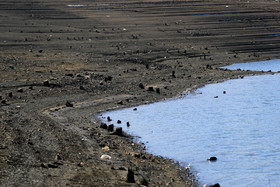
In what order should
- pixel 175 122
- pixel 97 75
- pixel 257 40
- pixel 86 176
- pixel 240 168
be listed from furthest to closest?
pixel 257 40, pixel 97 75, pixel 175 122, pixel 240 168, pixel 86 176

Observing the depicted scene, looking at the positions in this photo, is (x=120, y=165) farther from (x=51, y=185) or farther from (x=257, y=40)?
(x=257, y=40)

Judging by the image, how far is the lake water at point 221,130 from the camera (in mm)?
16266

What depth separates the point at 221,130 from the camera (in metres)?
21.7

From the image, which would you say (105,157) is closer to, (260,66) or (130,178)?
(130,178)

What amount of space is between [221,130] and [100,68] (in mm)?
14052

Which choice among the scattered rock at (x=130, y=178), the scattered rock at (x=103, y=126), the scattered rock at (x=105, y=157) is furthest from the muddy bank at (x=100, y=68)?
the scattered rock at (x=105, y=157)

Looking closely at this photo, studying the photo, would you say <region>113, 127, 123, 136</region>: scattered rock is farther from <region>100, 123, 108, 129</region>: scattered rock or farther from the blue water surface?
the blue water surface

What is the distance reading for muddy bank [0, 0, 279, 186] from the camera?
14.5 metres

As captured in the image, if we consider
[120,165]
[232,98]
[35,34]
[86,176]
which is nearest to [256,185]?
[120,165]

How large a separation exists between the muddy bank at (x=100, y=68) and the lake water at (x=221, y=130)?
0.96 m

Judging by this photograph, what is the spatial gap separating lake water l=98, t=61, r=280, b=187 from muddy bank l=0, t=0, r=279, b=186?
96cm

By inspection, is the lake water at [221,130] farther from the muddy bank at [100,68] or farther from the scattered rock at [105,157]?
the scattered rock at [105,157]

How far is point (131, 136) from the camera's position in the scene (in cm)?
2006

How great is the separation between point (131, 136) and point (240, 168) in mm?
5018
